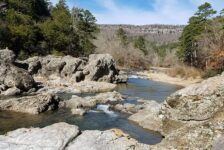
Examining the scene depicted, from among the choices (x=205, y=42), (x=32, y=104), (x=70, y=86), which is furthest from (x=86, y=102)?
(x=205, y=42)

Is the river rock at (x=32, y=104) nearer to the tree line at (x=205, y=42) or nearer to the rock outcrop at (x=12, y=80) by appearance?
the rock outcrop at (x=12, y=80)

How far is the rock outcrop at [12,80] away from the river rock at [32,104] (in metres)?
7.68

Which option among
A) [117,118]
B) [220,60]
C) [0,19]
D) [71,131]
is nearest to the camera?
[71,131]

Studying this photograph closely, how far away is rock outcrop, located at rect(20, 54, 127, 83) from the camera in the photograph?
5366 centimetres

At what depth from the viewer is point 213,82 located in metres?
14.1

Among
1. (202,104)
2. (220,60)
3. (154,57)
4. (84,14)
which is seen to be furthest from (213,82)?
(154,57)

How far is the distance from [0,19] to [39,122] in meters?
45.2

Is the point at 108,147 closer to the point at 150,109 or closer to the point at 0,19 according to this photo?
the point at 150,109

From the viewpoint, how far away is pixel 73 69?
54.0 m

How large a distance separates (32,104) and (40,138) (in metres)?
18.0

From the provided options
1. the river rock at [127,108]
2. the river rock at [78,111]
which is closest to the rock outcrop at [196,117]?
the river rock at [78,111]

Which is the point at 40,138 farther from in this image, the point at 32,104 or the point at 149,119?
the point at 32,104

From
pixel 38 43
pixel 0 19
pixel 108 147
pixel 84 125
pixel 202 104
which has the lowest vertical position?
pixel 84 125

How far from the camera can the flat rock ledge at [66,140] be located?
11.3m
